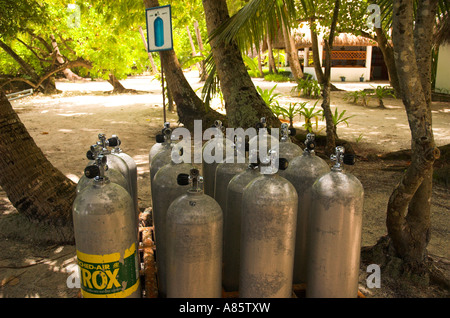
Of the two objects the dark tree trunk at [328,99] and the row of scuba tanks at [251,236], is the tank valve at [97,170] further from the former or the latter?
the dark tree trunk at [328,99]

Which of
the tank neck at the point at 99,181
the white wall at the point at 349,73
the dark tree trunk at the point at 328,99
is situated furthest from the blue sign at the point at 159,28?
the white wall at the point at 349,73

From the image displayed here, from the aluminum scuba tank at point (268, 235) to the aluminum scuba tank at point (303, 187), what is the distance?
A: 1.05 ft

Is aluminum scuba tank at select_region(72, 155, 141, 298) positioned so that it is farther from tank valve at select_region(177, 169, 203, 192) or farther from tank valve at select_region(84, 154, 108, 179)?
tank valve at select_region(177, 169, 203, 192)

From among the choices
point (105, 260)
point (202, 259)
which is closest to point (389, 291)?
point (202, 259)

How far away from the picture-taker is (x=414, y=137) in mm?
2539

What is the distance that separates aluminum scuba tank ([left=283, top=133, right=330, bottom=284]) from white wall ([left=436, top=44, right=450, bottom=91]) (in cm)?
1359

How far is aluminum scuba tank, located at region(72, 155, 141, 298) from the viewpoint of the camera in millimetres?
1594

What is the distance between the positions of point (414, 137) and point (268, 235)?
1.45 meters

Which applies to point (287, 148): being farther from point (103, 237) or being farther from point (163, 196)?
point (103, 237)

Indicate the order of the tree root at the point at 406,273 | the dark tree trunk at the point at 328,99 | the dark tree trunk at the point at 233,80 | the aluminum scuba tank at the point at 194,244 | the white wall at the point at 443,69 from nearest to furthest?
the aluminum scuba tank at the point at 194,244 → the tree root at the point at 406,273 → the dark tree trunk at the point at 233,80 → the dark tree trunk at the point at 328,99 → the white wall at the point at 443,69

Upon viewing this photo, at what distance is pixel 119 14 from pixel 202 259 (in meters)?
7.95

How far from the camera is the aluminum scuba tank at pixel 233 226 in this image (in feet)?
6.13

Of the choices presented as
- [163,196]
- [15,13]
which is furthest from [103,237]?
[15,13]

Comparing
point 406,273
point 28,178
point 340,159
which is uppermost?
point 340,159
